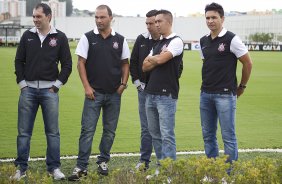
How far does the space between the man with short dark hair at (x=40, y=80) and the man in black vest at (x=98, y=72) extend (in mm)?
308

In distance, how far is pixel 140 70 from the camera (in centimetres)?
743

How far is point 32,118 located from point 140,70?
5.72 feet

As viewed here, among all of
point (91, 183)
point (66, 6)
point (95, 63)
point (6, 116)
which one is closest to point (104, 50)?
point (95, 63)

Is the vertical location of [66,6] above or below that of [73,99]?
above

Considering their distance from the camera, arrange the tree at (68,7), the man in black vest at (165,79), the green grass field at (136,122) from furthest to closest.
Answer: the tree at (68,7) < the green grass field at (136,122) < the man in black vest at (165,79)

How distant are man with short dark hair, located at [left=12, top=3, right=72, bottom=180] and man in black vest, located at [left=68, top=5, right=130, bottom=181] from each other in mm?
308

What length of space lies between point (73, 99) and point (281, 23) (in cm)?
11598

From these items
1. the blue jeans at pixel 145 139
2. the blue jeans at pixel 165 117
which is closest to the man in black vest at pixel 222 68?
the blue jeans at pixel 165 117

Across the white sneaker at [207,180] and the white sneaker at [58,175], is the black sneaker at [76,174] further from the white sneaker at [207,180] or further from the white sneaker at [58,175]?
the white sneaker at [207,180]

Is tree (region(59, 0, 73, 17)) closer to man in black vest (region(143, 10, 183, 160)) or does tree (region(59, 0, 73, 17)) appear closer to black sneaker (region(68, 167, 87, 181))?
black sneaker (region(68, 167, 87, 181))

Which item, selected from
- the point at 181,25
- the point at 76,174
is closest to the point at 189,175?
the point at 76,174

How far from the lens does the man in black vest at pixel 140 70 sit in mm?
7250

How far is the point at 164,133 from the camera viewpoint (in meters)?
6.38

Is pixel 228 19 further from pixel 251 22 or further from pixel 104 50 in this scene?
pixel 104 50
